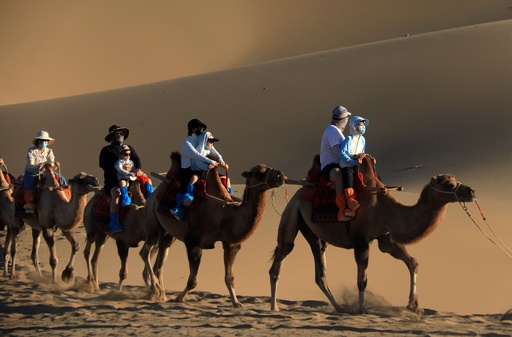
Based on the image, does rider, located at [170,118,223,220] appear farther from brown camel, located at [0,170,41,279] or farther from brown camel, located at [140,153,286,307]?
brown camel, located at [0,170,41,279]

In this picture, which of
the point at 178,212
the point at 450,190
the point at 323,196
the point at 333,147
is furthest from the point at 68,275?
the point at 450,190

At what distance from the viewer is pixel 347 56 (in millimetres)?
37094

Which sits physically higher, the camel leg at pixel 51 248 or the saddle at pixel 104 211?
the saddle at pixel 104 211

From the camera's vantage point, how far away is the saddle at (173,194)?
41.4ft

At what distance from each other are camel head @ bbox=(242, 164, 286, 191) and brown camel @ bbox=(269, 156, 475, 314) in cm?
72

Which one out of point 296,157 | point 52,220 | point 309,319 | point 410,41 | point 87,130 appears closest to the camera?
point 309,319

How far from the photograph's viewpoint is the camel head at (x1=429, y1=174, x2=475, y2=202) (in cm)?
1083

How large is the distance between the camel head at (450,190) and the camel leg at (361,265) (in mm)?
1080

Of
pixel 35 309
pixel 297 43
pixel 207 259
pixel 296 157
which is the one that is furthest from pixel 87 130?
pixel 297 43

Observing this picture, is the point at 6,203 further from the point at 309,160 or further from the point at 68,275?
the point at 309,160

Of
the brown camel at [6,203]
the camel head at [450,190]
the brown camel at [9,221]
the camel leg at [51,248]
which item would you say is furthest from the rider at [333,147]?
the brown camel at [6,203]

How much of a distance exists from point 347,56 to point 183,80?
644 cm

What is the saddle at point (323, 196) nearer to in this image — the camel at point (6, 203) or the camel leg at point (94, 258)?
the camel leg at point (94, 258)

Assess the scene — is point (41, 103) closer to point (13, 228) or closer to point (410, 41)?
point (410, 41)
